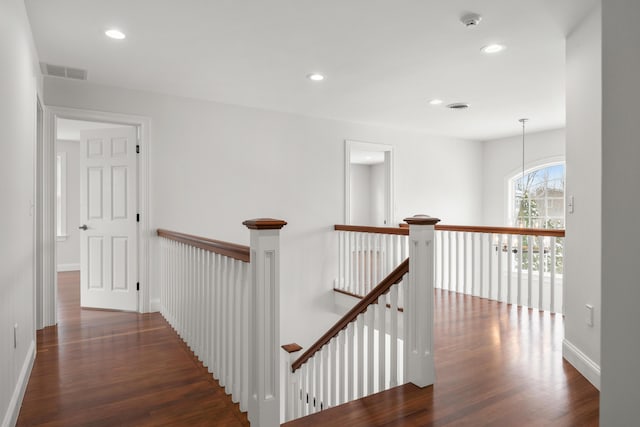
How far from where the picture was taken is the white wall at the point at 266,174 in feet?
14.6

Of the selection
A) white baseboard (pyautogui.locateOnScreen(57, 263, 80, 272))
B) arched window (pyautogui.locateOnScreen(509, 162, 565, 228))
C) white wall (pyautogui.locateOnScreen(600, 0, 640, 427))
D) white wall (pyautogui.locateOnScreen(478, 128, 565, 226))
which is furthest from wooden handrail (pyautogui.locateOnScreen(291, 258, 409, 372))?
white baseboard (pyautogui.locateOnScreen(57, 263, 80, 272))

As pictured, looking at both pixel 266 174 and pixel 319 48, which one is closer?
pixel 319 48

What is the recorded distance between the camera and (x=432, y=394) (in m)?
2.29

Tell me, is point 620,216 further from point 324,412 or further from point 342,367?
point 342,367

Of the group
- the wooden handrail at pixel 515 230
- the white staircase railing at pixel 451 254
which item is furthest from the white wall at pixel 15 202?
the wooden handrail at pixel 515 230

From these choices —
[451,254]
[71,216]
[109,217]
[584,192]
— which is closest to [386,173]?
[451,254]

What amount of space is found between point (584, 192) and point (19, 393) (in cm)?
374

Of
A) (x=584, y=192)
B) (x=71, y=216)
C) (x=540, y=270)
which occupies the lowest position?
(x=540, y=270)

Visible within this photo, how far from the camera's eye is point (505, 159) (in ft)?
23.7

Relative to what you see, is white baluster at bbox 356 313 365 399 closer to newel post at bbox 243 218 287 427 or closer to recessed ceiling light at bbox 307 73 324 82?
newel post at bbox 243 218 287 427

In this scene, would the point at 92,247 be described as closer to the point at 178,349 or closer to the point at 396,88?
the point at 178,349

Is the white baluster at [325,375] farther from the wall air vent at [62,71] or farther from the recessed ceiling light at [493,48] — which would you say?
the wall air vent at [62,71]

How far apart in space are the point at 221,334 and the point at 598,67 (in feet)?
9.60

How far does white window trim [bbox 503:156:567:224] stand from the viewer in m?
6.62
